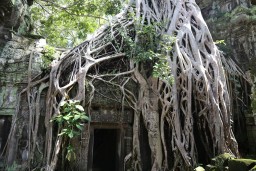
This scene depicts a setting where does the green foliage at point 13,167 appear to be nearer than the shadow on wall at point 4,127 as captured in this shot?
Yes

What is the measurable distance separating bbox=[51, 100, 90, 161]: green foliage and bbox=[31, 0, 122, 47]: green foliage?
2.71m

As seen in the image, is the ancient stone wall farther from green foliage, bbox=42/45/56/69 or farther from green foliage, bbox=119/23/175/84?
green foliage, bbox=42/45/56/69

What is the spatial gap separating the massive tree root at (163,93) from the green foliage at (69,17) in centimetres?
195

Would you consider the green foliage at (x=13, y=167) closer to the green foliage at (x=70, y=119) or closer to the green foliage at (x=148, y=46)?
the green foliage at (x=70, y=119)

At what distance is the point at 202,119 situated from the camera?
13.7 feet

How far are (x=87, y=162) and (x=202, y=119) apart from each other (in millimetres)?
2058

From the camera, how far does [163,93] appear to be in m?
4.14

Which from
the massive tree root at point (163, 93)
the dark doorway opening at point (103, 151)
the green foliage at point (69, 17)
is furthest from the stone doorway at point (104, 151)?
the green foliage at point (69, 17)

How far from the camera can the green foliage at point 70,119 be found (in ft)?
11.6

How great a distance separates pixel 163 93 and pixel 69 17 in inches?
200

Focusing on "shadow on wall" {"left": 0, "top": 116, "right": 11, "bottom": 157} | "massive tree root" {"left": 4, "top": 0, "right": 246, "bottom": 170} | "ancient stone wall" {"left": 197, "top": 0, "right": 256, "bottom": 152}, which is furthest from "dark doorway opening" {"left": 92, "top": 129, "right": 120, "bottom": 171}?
"ancient stone wall" {"left": 197, "top": 0, "right": 256, "bottom": 152}

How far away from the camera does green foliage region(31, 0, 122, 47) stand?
6809 millimetres

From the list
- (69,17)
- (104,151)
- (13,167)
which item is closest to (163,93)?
(13,167)

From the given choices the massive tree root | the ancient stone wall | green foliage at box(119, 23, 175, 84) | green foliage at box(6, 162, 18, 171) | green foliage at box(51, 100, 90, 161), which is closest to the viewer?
green foliage at box(51, 100, 90, 161)
